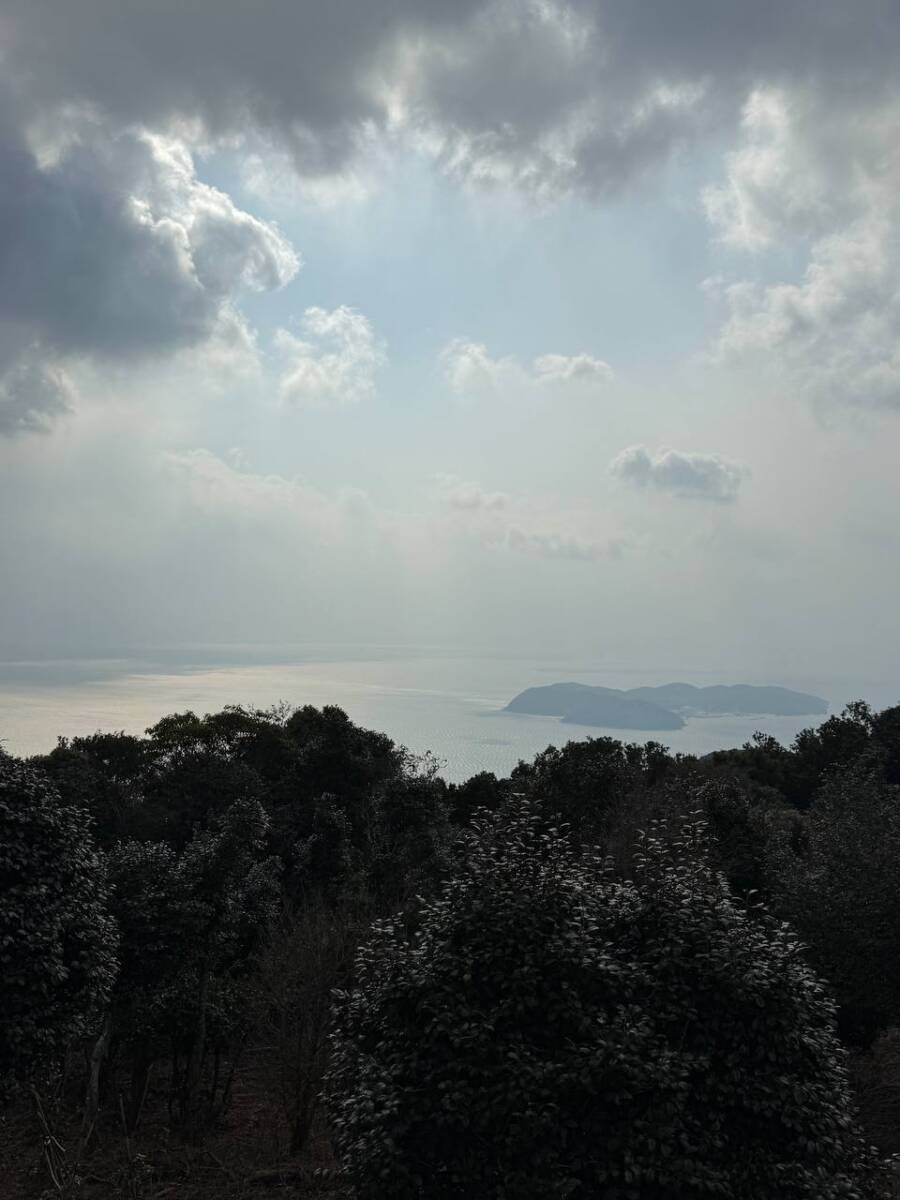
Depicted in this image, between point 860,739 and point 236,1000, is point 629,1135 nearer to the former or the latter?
point 236,1000

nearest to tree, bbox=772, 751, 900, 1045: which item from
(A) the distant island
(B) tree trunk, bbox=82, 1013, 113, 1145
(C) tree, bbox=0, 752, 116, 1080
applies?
(C) tree, bbox=0, 752, 116, 1080

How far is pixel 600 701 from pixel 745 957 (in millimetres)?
135429

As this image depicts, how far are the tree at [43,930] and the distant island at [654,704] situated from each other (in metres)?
105

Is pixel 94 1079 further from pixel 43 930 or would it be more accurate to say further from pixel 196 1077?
pixel 43 930

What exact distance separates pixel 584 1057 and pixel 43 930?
749 centimetres

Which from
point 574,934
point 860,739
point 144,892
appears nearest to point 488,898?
point 574,934

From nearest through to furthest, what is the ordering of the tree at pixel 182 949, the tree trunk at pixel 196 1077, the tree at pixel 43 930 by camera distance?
the tree at pixel 43 930 < the tree at pixel 182 949 < the tree trunk at pixel 196 1077

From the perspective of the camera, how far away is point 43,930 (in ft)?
37.5

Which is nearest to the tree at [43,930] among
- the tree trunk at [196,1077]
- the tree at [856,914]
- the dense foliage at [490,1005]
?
the dense foliage at [490,1005]

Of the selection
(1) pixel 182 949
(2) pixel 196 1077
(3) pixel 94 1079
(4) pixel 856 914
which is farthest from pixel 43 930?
(4) pixel 856 914

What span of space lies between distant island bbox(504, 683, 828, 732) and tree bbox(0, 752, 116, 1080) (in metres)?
105

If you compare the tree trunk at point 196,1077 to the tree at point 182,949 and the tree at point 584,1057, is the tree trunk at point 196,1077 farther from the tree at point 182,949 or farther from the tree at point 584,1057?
the tree at point 584,1057

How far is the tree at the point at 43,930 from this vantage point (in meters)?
11.2

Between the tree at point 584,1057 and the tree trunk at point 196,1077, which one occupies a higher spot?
the tree at point 584,1057
